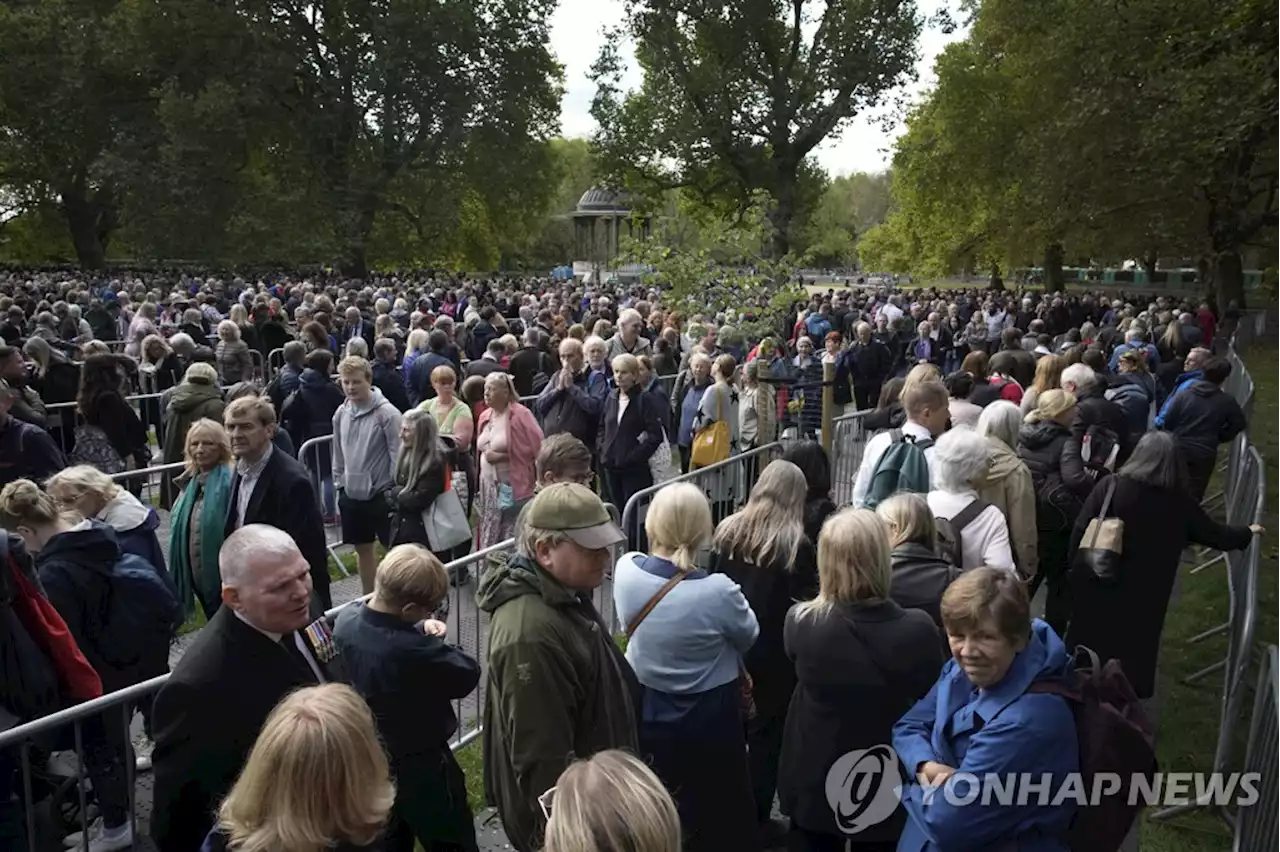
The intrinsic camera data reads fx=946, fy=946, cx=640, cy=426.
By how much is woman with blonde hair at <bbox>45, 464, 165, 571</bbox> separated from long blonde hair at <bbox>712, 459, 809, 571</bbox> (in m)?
2.68

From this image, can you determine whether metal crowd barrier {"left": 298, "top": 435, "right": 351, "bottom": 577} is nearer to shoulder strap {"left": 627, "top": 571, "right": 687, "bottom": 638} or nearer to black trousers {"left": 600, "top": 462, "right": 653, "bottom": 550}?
black trousers {"left": 600, "top": 462, "right": 653, "bottom": 550}

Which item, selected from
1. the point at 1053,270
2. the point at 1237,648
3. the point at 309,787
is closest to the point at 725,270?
the point at 1237,648

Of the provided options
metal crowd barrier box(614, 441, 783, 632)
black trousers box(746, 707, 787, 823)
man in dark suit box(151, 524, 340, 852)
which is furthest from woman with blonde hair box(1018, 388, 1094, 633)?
man in dark suit box(151, 524, 340, 852)

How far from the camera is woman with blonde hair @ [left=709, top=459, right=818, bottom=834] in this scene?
406cm

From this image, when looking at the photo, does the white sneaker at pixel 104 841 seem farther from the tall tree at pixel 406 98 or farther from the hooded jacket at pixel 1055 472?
the tall tree at pixel 406 98

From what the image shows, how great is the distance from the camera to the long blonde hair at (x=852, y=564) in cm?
328

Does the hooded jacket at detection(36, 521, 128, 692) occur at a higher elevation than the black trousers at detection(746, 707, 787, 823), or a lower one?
higher

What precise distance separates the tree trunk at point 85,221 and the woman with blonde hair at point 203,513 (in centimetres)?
4479

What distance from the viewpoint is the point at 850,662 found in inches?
128

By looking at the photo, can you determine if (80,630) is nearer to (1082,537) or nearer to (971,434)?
(971,434)

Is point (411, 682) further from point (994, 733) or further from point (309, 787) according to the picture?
point (994, 733)

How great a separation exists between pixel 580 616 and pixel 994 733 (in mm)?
1221

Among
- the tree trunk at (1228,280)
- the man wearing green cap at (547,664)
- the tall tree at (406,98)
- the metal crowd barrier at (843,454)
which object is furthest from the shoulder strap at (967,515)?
the tall tree at (406,98)

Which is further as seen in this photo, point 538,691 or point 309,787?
point 538,691
